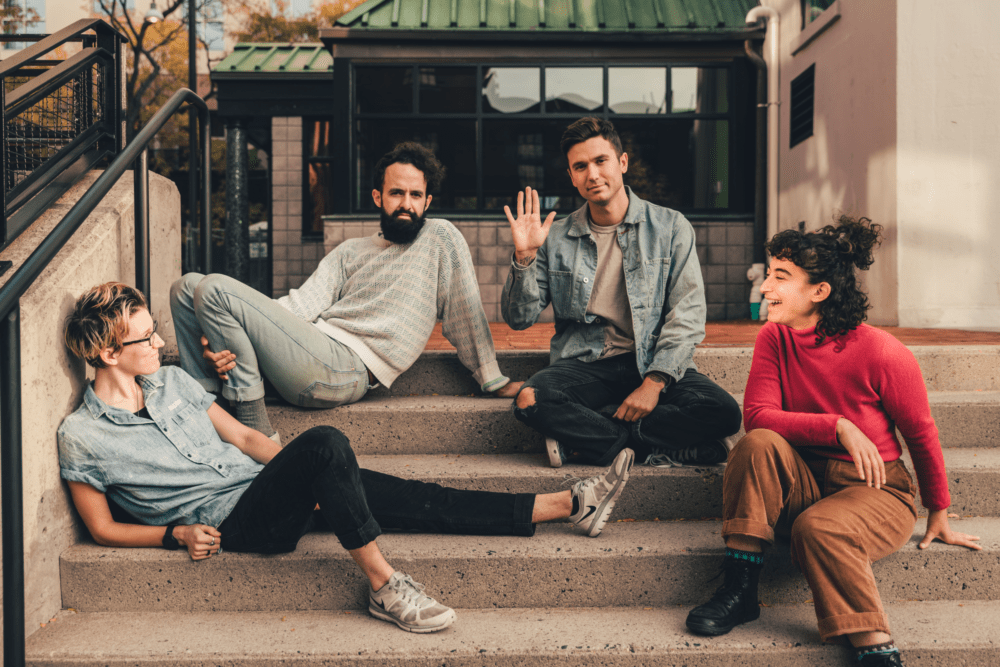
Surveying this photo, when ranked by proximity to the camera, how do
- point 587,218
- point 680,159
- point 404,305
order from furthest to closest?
point 680,159 < point 587,218 < point 404,305

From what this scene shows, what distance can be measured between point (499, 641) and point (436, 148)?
7.06 meters

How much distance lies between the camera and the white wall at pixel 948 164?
16.6 ft

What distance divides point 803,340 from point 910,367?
31 centimetres

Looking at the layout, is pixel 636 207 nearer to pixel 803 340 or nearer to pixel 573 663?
pixel 803 340

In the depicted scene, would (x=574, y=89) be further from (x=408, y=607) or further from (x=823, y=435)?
(x=408, y=607)

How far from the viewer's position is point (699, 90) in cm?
790

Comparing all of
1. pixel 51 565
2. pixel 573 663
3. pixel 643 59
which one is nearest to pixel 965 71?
pixel 643 59

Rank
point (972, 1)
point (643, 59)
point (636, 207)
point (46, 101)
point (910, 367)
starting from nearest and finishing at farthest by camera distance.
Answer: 1. point (910, 367)
2. point (46, 101)
3. point (636, 207)
4. point (972, 1)
5. point (643, 59)

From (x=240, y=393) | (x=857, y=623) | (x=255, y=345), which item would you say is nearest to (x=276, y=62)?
(x=255, y=345)

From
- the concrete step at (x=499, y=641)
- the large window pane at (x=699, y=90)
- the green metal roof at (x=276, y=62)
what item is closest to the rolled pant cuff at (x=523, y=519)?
the concrete step at (x=499, y=641)

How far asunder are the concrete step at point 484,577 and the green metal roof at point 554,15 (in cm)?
676

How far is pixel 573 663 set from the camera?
189 centimetres

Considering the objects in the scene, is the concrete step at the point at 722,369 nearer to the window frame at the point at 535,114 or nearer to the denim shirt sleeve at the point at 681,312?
the denim shirt sleeve at the point at 681,312

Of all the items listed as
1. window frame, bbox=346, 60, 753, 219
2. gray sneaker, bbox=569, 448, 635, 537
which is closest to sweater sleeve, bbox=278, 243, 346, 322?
gray sneaker, bbox=569, 448, 635, 537
